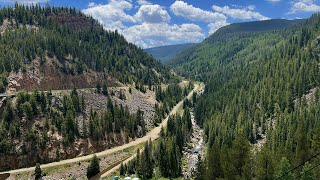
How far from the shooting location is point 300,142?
10000 centimetres

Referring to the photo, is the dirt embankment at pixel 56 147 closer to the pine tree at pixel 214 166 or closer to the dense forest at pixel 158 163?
the dense forest at pixel 158 163

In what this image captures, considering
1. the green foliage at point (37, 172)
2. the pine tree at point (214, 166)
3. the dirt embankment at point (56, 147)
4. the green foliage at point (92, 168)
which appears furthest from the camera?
the dirt embankment at point (56, 147)

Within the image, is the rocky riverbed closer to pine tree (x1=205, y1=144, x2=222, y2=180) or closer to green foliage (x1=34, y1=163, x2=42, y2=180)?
pine tree (x1=205, y1=144, x2=222, y2=180)

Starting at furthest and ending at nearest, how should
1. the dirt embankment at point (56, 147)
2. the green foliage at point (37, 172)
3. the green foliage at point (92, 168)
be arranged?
the dirt embankment at point (56, 147) → the green foliage at point (92, 168) → the green foliage at point (37, 172)

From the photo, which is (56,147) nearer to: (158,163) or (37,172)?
(37,172)

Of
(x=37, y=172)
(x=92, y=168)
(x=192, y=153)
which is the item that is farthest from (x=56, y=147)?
(x=192, y=153)

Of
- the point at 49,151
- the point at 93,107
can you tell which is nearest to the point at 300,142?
the point at 49,151

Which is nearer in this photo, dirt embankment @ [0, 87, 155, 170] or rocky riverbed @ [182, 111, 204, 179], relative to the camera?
dirt embankment @ [0, 87, 155, 170]

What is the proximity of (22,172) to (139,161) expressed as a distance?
1824 inches

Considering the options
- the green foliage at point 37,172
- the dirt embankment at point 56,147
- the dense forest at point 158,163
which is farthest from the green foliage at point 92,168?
the green foliage at point 37,172

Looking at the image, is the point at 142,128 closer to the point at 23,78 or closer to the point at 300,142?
the point at 23,78

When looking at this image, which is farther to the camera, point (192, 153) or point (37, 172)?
point (192, 153)

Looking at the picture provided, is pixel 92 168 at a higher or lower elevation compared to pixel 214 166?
lower

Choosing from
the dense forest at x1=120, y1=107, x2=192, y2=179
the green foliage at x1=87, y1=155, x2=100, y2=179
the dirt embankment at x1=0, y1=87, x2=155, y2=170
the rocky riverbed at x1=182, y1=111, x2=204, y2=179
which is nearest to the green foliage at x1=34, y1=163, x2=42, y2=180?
the dirt embankment at x1=0, y1=87, x2=155, y2=170
